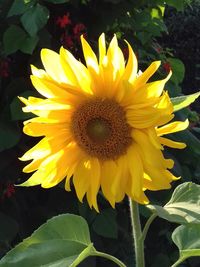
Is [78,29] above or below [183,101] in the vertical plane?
below

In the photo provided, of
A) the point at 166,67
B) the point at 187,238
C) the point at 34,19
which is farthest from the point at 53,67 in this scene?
the point at 166,67

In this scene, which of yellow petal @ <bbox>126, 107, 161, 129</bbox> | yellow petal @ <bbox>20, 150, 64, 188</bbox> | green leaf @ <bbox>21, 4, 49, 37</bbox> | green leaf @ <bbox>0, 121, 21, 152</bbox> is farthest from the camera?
green leaf @ <bbox>0, 121, 21, 152</bbox>

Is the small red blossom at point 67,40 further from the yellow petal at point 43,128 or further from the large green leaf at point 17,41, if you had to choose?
the yellow petal at point 43,128

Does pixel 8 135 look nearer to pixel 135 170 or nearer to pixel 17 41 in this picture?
pixel 17 41

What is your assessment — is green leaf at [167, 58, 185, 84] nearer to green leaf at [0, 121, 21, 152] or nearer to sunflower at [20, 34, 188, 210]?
green leaf at [0, 121, 21, 152]

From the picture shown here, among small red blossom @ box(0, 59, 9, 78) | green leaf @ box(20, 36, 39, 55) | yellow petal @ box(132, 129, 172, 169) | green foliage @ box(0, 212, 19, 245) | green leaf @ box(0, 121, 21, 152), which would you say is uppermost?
yellow petal @ box(132, 129, 172, 169)

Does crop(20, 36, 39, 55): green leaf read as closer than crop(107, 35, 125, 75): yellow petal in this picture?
No

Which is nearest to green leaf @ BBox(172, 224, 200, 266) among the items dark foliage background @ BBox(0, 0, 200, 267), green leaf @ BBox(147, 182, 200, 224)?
green leaf @ BBox(147, 182, 200, 224)
